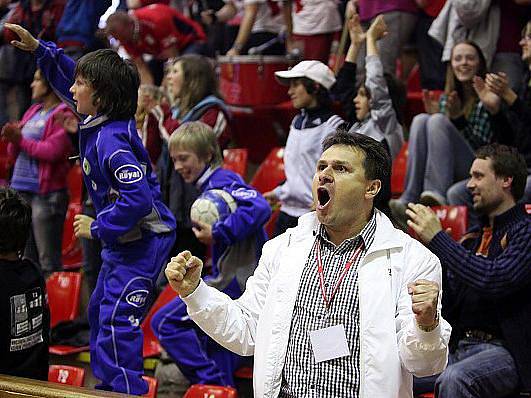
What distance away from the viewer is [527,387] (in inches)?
144

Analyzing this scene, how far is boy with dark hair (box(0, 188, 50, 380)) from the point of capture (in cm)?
359

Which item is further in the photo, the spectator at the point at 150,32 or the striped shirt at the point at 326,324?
the spectator at the point at 150,32

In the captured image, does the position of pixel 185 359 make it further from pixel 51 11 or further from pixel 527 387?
pixel 51 11

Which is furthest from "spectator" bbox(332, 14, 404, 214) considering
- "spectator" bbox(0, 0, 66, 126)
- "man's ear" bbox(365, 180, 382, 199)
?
"spectator" bbox(0, 0, 66, 126)

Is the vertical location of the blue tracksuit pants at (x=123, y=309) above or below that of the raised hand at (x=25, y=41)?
below

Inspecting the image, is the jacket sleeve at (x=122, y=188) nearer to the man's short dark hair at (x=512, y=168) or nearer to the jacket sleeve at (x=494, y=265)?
the jacket sleeve at (x=494, y=265)

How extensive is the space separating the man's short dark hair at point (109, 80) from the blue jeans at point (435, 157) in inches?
77.1

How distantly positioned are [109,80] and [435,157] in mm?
2088

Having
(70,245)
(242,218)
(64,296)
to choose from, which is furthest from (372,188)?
(70,245)

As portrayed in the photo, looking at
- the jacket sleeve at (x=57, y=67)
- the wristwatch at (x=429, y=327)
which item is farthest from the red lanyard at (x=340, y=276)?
the jacket sleeve at (x=57, y=67)

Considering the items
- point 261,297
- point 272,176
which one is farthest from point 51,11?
point 261,297

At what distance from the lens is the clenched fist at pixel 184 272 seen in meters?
2.75

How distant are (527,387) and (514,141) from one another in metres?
1.69

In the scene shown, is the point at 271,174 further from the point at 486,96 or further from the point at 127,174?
the point at 127,174
